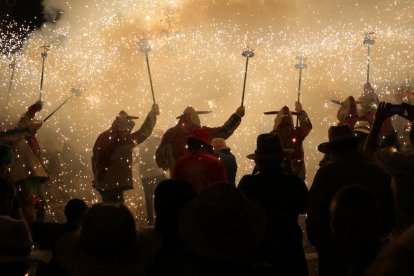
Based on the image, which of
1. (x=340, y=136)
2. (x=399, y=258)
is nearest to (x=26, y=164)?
(x=340, y=136)

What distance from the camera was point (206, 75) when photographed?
549 inches

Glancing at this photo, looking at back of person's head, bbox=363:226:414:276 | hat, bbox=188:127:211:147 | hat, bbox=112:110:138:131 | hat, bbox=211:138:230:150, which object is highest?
hat, bbox=112:110:138:131

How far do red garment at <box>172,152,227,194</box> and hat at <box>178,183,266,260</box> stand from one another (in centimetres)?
223

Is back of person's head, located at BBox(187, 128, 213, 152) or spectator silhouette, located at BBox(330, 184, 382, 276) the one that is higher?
back of person's head, located at BBox(187, 128, 213, 152)

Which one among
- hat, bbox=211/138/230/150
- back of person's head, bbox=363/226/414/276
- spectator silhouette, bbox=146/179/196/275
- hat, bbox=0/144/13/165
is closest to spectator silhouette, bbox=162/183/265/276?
spectator silhouette, bbox=146/179/196/275

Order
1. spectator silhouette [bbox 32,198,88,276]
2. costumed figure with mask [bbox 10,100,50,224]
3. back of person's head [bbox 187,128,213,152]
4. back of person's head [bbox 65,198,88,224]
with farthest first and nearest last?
costumed figure with mask [bbox 10,100,50,224], back of person's head [bbox 187,128,213,152], back of person's head [bbox 65,198,88,224], spectator silhouette [bbox 32,198,88,276]

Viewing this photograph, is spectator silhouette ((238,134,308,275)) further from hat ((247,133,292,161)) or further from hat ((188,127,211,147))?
hat ((188,127,211,147))

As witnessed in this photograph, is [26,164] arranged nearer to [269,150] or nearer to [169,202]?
[269,150]

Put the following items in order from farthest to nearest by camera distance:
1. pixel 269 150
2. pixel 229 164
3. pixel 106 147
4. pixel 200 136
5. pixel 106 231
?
pixel 106 147
pixel 229 164
pixel 200 136
pixel 269 150
pixel 106 231

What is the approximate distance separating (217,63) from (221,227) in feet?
39.0

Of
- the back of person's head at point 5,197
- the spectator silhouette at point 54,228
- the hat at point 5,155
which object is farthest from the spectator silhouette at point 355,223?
the hat at point 5,155

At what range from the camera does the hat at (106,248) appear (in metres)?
2.30

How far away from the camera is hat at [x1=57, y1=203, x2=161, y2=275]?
7.55 feet

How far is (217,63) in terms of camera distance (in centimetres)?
1402
